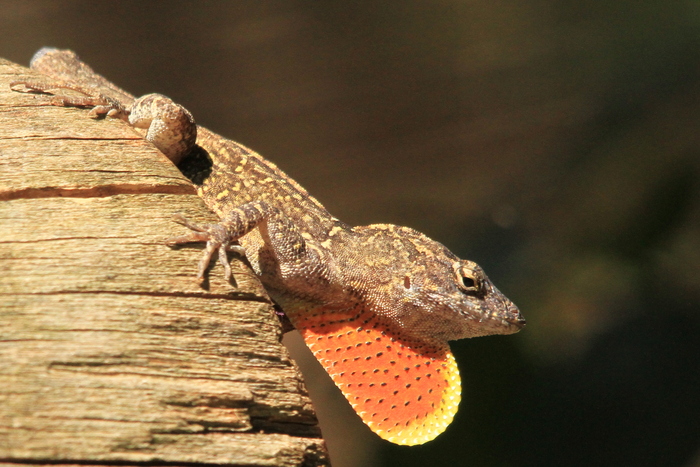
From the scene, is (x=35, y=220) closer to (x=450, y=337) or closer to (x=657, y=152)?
(x=450, y=337)

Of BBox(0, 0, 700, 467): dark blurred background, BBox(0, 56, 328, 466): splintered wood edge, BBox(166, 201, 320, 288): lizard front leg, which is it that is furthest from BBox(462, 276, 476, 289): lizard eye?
BBox(0, 0, 700, 467): dark blurred background

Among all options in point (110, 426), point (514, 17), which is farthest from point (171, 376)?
point (514, 17)

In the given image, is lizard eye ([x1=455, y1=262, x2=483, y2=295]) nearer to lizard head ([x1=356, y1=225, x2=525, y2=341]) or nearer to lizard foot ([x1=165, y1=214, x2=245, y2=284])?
lizard head ([x1=356, y1=225, x2=525, y2=341])

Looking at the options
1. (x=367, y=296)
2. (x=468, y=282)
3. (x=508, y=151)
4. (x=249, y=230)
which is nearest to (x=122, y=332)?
(x=249, y=230)

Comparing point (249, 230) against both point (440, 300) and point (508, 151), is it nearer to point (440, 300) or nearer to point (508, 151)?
point (440, 300)

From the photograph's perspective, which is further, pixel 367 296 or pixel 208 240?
pixel 367 296

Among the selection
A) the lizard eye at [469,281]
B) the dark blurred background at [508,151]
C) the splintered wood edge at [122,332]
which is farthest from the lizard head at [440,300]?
the dark blurred background at [508,151]
